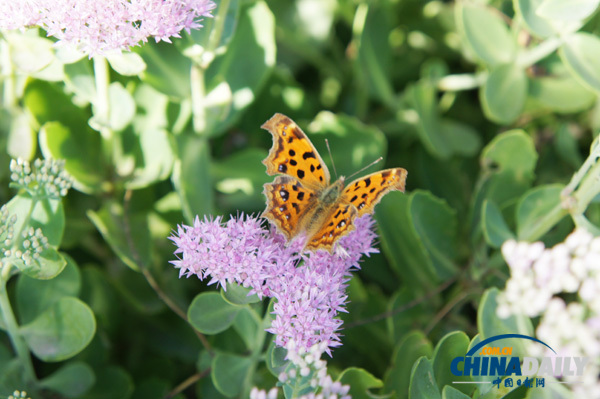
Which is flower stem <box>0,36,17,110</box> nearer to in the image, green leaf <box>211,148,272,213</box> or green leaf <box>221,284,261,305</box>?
green leaf <box>211,148,272,213</box>

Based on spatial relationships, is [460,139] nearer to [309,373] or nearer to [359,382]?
[359,382]

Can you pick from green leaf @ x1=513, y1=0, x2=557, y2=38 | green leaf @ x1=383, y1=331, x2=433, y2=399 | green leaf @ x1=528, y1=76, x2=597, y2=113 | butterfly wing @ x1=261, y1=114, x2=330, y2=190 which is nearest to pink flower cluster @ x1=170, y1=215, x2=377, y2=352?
butterfly wing @ x1=261, y1=114, x2=330, y2=190

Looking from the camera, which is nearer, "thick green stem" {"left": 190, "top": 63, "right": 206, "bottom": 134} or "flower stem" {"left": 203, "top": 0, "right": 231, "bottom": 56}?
"flower stem" {"left": 203, "top": 0, "right": 231, "bottom": 56}

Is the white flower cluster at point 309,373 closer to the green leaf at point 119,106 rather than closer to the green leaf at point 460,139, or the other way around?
the green leaf at point 119,106

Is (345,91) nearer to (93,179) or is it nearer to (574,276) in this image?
(93,179)

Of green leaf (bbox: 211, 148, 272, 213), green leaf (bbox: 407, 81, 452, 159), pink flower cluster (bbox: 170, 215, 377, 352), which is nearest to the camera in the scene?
pink flower cluster (bbox: 170, 215, 377, 352)

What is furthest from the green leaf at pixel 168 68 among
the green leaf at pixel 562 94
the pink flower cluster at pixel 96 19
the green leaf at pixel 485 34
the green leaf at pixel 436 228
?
the green leaf at pixel 562 94

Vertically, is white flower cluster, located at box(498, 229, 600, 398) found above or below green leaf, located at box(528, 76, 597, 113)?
below
